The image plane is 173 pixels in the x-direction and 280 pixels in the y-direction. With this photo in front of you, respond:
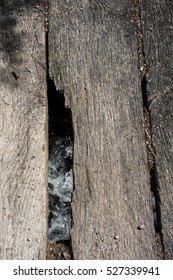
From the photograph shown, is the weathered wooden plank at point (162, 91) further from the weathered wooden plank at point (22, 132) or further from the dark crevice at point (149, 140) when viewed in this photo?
the weathered wooden plank at point (22, 132)

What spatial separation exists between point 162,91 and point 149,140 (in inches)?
8.7

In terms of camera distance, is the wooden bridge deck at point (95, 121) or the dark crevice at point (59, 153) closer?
the wooden bridge deck at point (95, 121)

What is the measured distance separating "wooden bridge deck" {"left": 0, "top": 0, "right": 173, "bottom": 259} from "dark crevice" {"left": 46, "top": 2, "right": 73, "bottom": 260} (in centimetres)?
4

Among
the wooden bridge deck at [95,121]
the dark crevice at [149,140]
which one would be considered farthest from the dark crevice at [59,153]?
the dark crevice at [149,140]

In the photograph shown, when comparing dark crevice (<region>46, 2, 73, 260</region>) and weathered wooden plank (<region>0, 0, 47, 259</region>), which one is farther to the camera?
dark crevice (<region>46, 2, 73, 260</region>)

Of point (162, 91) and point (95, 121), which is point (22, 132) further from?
point (162, 91)

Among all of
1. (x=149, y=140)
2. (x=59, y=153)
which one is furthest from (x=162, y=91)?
(x=59, y=153)

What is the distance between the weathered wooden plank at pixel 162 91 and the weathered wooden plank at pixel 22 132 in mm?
438

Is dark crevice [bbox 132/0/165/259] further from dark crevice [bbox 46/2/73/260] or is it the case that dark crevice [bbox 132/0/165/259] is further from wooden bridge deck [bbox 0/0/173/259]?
dark crevice [bbox 46/2/73/260]

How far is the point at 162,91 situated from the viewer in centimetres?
269

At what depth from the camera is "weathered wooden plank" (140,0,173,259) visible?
250 centimetres

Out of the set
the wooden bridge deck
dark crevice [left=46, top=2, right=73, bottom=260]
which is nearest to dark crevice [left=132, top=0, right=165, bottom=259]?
the wooden bridge deck

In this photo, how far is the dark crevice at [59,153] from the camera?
264cm
